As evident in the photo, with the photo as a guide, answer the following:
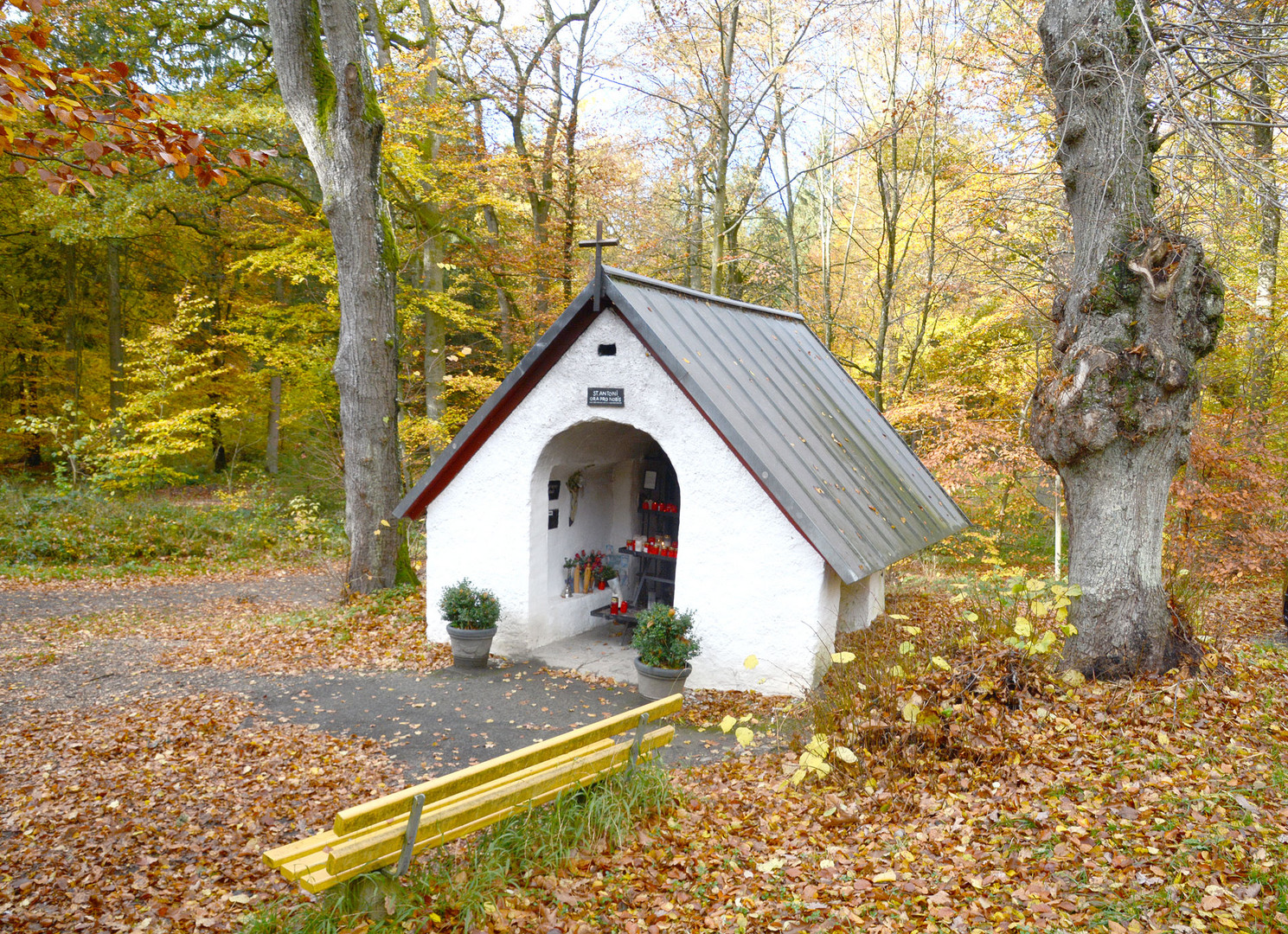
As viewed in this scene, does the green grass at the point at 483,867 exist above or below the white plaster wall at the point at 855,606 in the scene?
below

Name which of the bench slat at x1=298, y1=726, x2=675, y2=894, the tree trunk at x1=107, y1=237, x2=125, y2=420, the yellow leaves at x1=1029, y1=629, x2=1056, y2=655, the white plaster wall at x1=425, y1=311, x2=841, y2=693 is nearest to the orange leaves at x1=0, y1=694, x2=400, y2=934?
the bench slat at x1=298, y1=726, x2=675, y2=894

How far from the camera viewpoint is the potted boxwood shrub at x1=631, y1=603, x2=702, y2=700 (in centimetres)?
763

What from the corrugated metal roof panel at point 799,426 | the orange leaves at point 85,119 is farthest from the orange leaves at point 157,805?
the corrugated metal roof panel at point 799,426

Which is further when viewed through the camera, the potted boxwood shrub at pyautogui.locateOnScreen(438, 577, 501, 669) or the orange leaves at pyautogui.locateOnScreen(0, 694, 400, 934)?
the potted boxwood shrub at pyautogui.locateOnScreen(438, 577, 501, 669)

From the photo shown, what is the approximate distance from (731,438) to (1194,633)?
13.2 feet

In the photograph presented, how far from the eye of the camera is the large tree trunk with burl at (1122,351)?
19.0 ft

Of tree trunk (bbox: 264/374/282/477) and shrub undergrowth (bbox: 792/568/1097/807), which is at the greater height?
tree trunk (bbox: 264/374/282/477)

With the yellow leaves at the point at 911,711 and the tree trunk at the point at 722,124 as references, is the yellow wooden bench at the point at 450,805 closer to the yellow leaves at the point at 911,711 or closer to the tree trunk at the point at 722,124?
the yellow leaves at the point at 911,711

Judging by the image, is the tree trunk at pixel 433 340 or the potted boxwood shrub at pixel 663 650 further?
the tree trunk at pixel 433 340

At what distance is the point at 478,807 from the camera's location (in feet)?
13.2

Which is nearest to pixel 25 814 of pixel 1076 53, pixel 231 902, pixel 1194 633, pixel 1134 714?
pixel 231 902

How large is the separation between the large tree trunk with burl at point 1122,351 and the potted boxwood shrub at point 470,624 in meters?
5.67

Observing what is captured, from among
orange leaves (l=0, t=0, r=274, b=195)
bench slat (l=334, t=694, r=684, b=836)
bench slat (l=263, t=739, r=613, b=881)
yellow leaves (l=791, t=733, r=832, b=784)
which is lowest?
yellow leaves (l=791, t=733, r=832, b=784)

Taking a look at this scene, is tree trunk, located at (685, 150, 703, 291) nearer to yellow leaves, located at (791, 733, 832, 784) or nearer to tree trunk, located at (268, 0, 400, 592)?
tree trunk, located at (268, 0, 400, 592)
